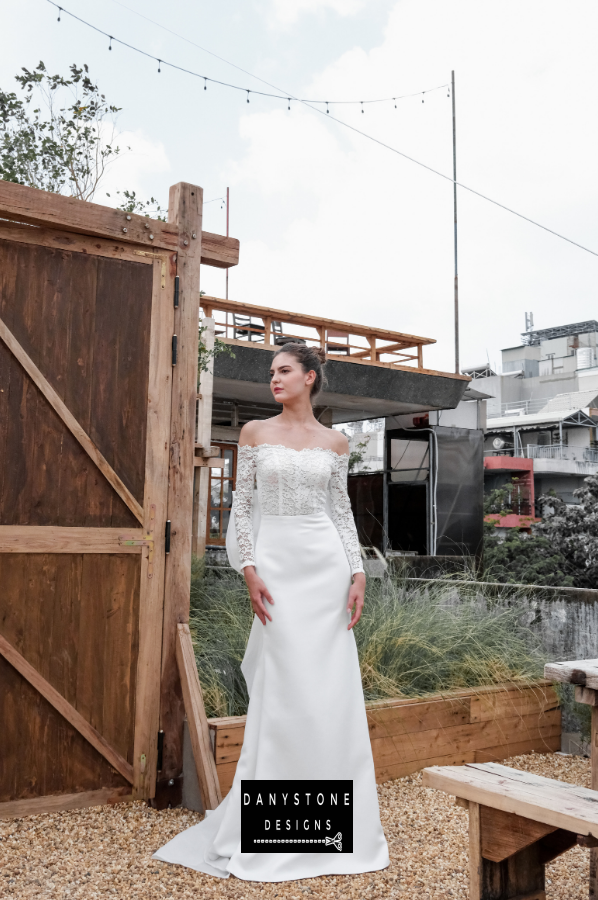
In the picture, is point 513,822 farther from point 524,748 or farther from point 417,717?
point 524,748

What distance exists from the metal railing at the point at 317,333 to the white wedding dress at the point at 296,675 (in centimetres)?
581

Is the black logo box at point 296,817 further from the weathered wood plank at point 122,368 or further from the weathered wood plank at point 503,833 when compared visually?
the weathered wood plank at point 122,368

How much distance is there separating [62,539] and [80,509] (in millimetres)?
155

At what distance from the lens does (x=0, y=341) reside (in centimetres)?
334

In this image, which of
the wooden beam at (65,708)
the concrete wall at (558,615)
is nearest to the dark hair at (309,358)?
the wooden beam at (65,708)

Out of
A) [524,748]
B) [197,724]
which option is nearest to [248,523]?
[197,724]

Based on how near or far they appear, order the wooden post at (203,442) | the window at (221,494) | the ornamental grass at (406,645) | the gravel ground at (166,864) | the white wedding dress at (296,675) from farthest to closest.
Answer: the window at (221,494) < the wooden post at (203,442) < the ornamental grass at (406,645) < the white wedding dress at (296,675) < the gravel ground at (166,864)

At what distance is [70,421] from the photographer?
3.45m

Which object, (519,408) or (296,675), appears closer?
(296,675)

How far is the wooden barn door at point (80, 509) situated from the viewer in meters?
3.31

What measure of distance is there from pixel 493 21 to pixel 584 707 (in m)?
6.80

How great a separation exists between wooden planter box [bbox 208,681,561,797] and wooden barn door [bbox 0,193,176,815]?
41cm

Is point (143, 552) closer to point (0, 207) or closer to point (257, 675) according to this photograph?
point (257, 675)

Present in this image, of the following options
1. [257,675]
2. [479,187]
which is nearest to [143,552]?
[257,675]
